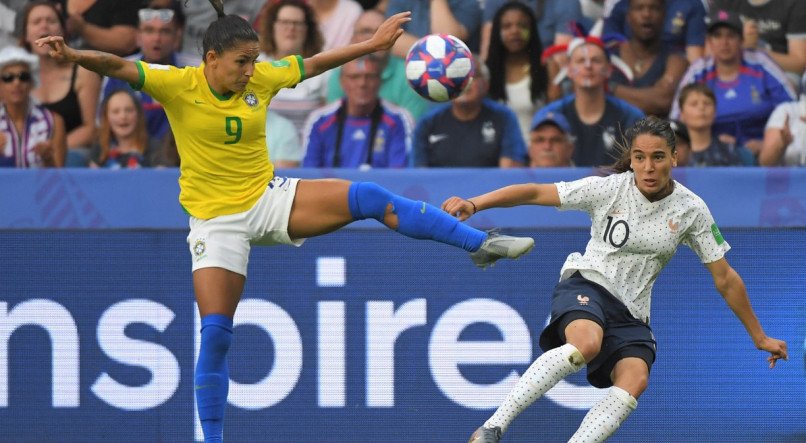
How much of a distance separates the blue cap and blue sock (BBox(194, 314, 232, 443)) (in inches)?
145

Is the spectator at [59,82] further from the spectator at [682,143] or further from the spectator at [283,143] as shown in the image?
the spectator at [682,143]

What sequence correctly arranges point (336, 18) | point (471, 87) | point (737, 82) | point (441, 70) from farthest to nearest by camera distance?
point (336, 18), point (737, 82), point (471, 87), point (441, 70)

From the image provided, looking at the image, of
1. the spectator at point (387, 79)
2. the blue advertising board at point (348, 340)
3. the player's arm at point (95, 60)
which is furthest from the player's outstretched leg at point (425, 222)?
the spectator at point (387, 79)

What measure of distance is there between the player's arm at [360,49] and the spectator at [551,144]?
2932 millimetres

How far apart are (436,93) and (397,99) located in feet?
6.80

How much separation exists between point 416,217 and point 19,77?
4.75 m

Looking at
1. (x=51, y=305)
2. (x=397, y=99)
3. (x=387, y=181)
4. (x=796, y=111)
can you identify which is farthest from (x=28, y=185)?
(x=796, y=111)

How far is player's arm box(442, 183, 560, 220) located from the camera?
6.05 metres

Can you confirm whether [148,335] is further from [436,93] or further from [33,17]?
[33,17]

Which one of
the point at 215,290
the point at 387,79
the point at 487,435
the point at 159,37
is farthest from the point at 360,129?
the point at 487,435

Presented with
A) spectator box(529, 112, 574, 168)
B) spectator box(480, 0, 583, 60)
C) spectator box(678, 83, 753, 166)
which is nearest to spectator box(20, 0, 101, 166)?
spectator box(480, 0, 583, 60)

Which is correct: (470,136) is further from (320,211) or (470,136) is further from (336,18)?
(320,211)

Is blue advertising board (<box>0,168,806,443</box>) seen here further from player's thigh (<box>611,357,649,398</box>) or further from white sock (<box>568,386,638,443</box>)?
white sock (<box>568,386,638,443</box>)

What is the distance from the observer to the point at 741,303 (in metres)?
6.32
